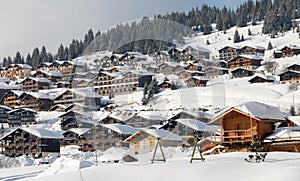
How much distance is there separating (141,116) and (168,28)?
1747mm

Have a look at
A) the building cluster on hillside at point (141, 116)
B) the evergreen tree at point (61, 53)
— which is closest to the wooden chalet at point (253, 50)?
the building cluster on hillside at point (141, 116)

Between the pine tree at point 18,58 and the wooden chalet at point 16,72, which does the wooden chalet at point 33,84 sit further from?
the pine tree at point 18,58

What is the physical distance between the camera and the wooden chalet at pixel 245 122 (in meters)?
20.4

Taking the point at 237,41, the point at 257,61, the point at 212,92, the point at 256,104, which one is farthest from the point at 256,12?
the point at 212,92

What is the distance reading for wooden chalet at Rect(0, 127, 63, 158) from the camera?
131ft

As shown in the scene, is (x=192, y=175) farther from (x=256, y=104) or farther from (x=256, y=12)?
(x=256, y=12)

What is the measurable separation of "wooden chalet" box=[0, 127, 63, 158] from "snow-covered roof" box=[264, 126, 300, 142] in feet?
75.9

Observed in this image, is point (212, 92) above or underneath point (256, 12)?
underneath

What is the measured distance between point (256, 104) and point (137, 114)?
14133mm

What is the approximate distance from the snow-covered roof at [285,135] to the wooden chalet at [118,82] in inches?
527

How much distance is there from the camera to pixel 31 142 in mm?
40406

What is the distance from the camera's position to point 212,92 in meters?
8.30

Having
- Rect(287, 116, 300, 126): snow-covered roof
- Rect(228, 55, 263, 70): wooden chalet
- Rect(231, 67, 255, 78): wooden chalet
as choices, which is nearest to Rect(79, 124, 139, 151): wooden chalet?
Rect(287, 116, 300, 126): snow-covered roof

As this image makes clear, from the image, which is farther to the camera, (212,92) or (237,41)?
(237,41)
